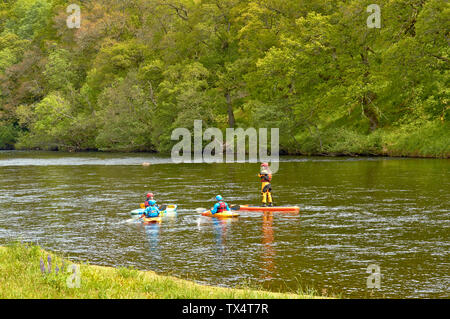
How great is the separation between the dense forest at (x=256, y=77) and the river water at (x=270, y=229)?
18.5 metres

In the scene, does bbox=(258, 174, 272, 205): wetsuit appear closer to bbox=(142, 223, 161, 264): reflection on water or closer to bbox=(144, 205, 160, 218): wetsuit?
bbox=(144, 205, 160, 218): wetsuit

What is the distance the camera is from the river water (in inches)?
579

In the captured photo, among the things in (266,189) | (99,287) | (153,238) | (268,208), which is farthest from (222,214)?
(99,287)

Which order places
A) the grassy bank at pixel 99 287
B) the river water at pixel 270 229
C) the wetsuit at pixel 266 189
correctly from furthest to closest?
the wetsuit at pixel 266 189 < the river water at pixel 270 229 < the grassy bank at pixel 99 287

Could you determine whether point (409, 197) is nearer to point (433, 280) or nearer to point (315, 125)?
point (433, 280)

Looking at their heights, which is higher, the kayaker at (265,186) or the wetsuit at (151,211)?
the kayaker at (265,186)

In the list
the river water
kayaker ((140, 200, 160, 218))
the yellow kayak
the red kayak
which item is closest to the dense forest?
the river water

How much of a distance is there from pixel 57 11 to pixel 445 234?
367ft

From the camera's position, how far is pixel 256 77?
69.1 metres

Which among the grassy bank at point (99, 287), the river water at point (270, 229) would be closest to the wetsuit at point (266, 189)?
the river water at point (270, 229)

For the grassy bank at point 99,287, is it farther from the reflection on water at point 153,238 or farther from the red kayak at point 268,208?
the red kayak at point 268,208

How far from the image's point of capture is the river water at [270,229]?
14.7m

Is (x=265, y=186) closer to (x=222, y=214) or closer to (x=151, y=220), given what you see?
(x=222, y=214)

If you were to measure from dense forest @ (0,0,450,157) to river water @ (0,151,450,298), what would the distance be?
18484 millimetres
